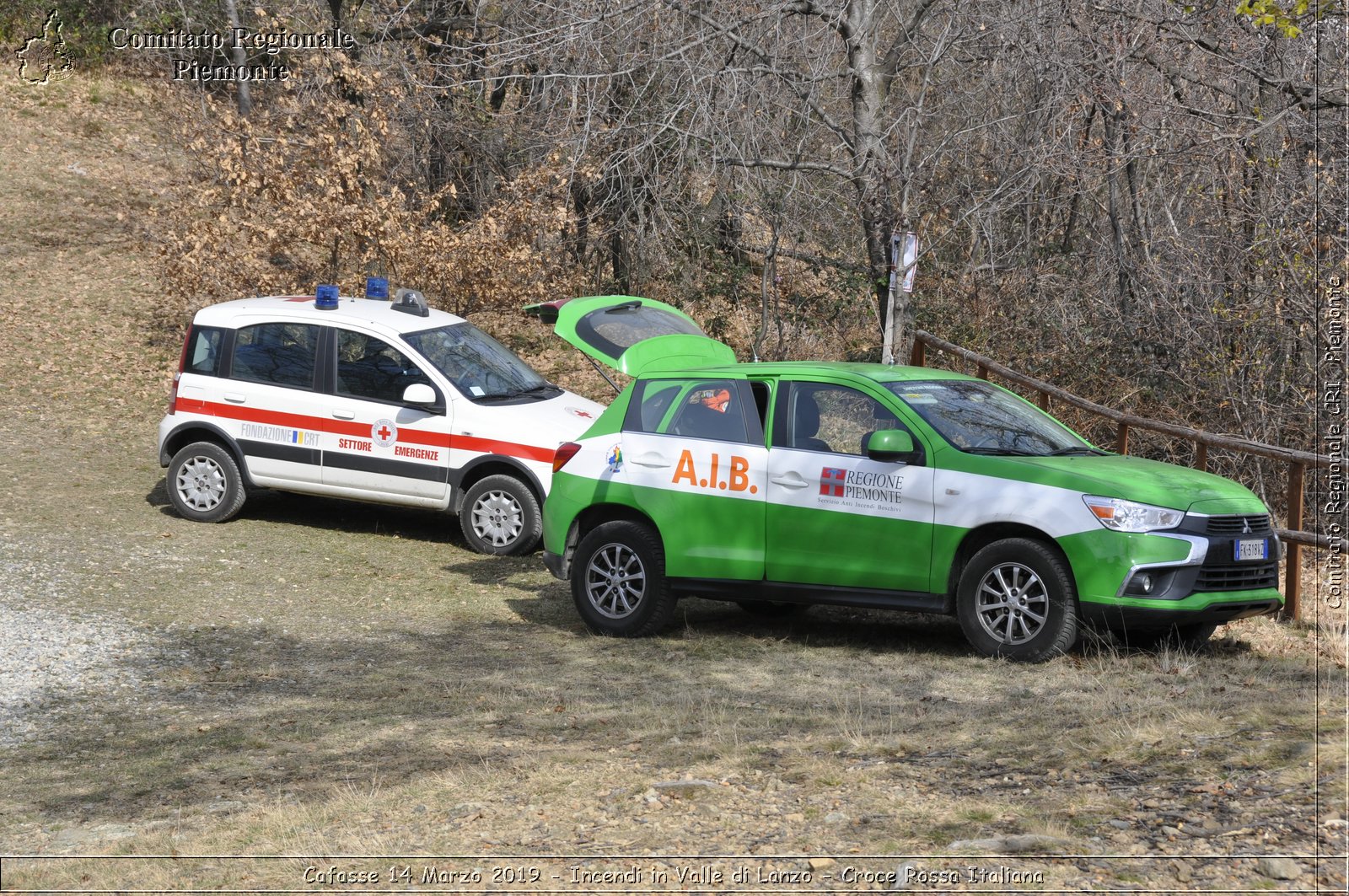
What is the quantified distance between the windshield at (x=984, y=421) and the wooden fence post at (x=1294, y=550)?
4.50 feet

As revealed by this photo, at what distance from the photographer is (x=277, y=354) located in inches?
479

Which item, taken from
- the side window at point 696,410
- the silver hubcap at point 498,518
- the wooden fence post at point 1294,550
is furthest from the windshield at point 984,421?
the silver hubcap at point 498,518

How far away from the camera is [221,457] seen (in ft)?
40.4

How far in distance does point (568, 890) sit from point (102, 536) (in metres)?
8.35

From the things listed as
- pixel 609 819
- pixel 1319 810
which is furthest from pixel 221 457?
pixel 1319 810

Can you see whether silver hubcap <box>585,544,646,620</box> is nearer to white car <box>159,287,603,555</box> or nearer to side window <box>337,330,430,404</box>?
white car <box>159,287,603,555</box>

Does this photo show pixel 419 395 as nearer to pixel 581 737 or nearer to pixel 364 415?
pixel 364 415

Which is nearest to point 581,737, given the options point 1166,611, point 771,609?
point 1166,611

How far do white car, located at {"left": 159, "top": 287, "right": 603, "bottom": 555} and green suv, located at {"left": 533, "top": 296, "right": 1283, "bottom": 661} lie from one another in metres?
2.14

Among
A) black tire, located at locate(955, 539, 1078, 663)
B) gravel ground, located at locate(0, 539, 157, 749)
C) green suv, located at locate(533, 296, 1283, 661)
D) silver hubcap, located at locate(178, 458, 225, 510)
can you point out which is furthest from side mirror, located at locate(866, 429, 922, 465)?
silver hubcap, located at locate(178, 458, 225, 510)

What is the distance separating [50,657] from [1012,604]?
18.9 feet

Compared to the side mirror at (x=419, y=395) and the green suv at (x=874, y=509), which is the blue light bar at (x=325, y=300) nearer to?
the side mirror at (x=419, y=395)

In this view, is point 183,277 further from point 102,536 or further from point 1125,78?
point 1125,78

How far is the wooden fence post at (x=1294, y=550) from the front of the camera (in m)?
8.62
